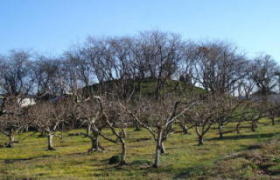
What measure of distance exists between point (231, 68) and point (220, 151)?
1416 inches

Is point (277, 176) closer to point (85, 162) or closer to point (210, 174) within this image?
point (210, 174)

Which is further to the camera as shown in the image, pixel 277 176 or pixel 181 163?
pixel 181 163

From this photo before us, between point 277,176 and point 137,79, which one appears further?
point 137,79

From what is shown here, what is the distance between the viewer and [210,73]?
48.3 meters

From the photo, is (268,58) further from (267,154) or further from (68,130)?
(267,154)

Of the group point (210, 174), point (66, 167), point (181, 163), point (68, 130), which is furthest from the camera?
point (68, 130)

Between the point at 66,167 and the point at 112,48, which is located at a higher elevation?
the point at 112,48

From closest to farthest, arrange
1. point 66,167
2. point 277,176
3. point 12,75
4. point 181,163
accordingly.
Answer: point 277,176 → point 181,163 → point 66,167 → point 12,75

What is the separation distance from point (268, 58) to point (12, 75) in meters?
42.4

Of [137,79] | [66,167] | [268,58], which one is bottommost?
[66,167]

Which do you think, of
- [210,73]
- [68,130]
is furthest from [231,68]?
[68,130]

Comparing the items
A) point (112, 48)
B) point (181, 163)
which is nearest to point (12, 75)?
point (112, 48)

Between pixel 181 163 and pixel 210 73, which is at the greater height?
pixel 210 73

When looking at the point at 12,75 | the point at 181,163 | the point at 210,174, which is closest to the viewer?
the point at 210,174
